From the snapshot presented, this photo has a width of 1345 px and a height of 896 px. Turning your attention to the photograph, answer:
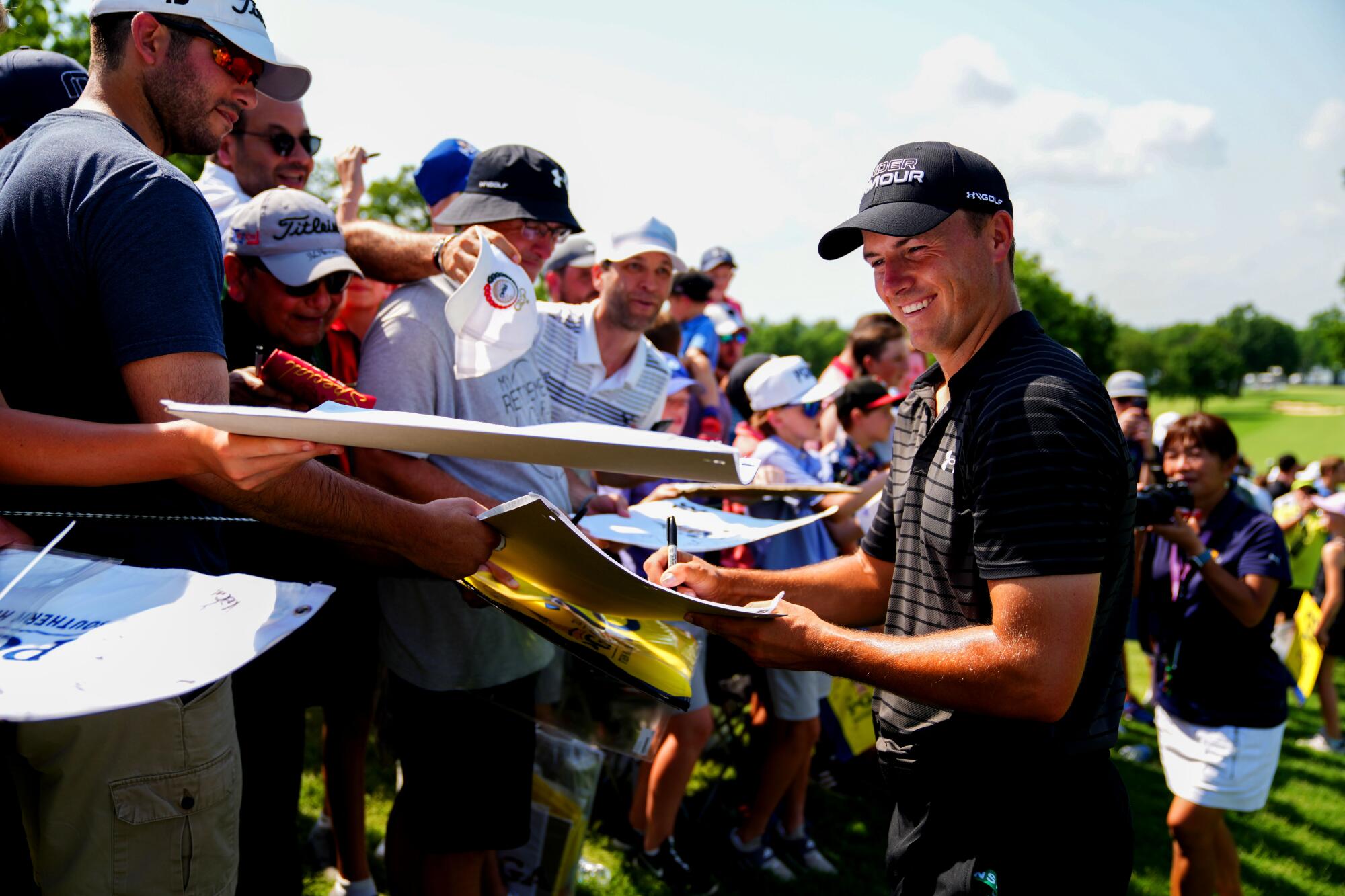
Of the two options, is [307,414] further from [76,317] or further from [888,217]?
[888,217]

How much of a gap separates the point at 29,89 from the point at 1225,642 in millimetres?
5008

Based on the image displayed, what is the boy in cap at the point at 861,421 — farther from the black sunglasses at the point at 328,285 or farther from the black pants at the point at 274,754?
the black pants at the point at 274,754

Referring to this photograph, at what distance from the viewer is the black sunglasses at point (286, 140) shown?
13.4 ft

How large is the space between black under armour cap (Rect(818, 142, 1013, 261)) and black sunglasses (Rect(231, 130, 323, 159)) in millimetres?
2988

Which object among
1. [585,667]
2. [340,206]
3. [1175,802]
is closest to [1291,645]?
[1175,802]

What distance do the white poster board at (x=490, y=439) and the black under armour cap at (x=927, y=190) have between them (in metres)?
0.68

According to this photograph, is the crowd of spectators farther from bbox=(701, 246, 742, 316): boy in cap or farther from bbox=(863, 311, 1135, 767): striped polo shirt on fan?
bbox=(701, 246, 742, 316): boy in cap

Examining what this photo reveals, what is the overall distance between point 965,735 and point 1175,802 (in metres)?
2.71

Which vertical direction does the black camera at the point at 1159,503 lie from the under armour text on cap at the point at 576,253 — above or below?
below

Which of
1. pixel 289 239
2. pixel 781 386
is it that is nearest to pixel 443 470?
pixel 289 239

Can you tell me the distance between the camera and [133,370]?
175cm

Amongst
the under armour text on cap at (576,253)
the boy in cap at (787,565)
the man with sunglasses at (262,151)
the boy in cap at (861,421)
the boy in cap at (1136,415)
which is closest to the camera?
the man with sunglasses at (262,151)

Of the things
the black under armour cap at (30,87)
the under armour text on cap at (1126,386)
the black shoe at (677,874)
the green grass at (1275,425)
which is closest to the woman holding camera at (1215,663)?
the black shoe at (677,874)

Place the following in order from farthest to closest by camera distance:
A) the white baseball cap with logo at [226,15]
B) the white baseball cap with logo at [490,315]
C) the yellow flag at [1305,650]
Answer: the yellow flag at [1305,650], the white baseball cap with logo at [490,315], the white baseball cap with logo at [226,15]
